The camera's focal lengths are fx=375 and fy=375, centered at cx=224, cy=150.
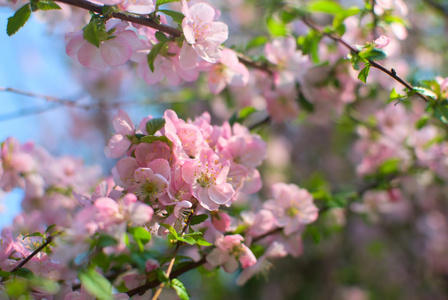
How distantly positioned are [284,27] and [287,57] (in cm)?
10

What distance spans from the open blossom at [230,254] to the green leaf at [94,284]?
0.28 m

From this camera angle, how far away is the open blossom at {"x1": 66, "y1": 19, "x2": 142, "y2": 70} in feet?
2.34

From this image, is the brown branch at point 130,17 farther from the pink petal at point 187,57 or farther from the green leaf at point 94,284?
the green leaf at point 94,284

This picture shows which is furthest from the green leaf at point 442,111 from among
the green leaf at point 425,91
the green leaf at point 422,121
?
the green leaf at point 422,121

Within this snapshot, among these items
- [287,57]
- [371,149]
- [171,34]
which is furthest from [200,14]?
[371,149]

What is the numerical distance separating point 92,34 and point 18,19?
0.15 metres

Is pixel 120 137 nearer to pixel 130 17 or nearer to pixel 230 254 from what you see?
pixel 130 17

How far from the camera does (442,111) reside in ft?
2.50

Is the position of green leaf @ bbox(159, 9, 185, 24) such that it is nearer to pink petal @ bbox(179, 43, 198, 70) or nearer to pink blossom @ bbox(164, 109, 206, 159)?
pink petal @ bbox(179, 43, 198, 70)

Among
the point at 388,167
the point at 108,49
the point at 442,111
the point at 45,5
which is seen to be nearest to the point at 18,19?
the point at 45,5

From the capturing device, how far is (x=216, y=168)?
69cm

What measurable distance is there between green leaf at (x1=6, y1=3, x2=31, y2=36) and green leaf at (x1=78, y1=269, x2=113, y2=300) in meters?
0.47

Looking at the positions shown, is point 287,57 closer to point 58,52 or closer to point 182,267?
point 182,267

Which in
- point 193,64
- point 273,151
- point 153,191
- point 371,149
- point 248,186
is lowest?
point 273,151
